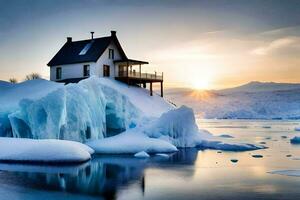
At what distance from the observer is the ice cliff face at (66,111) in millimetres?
30547

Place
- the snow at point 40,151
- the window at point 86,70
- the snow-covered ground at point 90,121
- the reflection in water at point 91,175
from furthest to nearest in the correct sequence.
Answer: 1. the window at point 86,70
2. the snow-covered ground at point 90,121
3. the snow at point 40,151
4. the reflection in water at point 91,175

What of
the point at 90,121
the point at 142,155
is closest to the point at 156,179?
the point at 142,155

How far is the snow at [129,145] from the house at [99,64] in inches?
505

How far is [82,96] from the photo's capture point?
111 ft

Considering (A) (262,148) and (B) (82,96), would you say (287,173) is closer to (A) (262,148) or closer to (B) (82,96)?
(A) (262,148)

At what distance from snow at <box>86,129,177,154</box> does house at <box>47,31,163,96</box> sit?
12.8 metres

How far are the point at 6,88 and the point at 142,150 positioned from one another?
13.9 m

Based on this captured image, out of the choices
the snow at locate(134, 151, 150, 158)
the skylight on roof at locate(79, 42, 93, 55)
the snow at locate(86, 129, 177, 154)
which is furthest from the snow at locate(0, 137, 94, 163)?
the skylight on roof at locate(79, 42, 93, 55)

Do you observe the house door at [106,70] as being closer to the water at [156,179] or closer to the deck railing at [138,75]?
the deck railing at [138,75]

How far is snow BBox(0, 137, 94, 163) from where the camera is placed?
2584cm

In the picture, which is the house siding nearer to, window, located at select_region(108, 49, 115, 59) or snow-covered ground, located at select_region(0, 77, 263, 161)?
window, located at select_region(108, 49, 115, 59)

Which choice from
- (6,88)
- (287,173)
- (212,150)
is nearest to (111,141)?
(212,150)

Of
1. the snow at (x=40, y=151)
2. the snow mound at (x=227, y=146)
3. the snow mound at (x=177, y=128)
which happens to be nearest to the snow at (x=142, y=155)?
the snow mound at (x=177, y=128)

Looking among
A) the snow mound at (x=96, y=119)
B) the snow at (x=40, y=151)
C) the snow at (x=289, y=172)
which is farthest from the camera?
the snow mound at (x=96, y=119)
